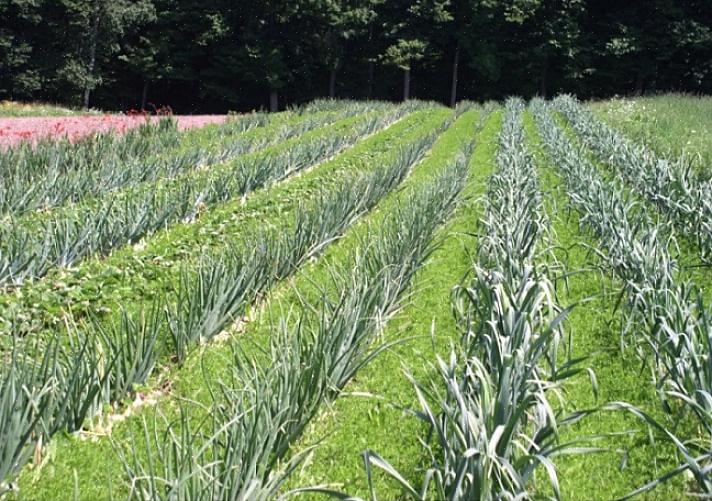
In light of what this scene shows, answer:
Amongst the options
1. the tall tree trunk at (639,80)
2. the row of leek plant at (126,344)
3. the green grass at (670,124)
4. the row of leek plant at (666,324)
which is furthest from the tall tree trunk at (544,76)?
the row of leek plant at (126,344)

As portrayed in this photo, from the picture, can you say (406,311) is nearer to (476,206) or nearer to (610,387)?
(610,387)

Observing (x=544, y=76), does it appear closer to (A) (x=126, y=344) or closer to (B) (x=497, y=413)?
(A) (x=126, y=344)

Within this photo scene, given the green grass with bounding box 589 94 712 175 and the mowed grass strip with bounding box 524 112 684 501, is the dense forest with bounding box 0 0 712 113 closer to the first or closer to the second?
the green grass with bounding box 589 94 712 175

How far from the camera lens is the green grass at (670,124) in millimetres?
11180

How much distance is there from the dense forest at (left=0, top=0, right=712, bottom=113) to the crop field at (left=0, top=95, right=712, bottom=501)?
27245mm

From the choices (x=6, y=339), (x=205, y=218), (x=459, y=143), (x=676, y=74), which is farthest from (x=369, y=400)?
(x=676, y=74)

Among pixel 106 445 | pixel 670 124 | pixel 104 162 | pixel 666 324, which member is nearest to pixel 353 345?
pixel 106 445

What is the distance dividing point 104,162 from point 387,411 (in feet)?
24.3

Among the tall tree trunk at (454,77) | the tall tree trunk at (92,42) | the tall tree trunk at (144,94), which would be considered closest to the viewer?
the tall tree trunk at (92,42)

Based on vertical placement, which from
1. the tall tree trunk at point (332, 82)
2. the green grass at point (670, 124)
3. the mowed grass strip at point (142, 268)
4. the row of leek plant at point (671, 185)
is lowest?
the mowed grass strip at point (142, 268)

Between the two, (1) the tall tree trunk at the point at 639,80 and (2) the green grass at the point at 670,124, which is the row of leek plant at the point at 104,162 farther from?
(1) the tall tree trunk at the point at 639,80

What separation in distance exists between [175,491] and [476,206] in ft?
21.0

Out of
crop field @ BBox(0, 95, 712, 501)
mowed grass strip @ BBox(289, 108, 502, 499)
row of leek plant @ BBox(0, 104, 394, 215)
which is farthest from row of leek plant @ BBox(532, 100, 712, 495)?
row of leek plant @ BBox(0, 104, 394, 215)

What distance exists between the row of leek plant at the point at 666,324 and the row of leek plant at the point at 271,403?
122 centimetres
